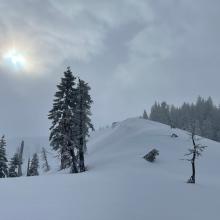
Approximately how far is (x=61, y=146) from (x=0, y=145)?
1851cm

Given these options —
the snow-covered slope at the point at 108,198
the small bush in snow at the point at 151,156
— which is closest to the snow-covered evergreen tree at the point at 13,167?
the small bush in snow at the point at 151,156

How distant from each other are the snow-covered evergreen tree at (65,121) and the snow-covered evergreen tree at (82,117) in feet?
3.98

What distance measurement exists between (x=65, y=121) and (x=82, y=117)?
4473mm

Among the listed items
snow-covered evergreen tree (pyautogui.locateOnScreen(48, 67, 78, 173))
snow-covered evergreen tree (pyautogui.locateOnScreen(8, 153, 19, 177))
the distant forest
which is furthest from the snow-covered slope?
the distant forest

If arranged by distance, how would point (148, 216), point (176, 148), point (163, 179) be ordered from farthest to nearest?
point (176, 148), point (163, 179), point (148, 216)

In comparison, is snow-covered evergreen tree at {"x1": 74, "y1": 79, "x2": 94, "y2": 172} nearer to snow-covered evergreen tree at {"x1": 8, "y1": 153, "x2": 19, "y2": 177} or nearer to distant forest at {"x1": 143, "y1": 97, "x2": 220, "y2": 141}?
snow-covered evergreen tree at {"x1": 8, "y1": 153, "x2": 19, "y2": 177}

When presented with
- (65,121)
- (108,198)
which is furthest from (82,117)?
(108,198)

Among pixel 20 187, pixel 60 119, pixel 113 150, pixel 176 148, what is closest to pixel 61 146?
pixel 60 119

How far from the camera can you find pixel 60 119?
47.0 m

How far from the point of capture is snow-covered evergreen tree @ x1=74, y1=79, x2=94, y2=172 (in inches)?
1900

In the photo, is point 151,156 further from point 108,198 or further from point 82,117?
point 108,198

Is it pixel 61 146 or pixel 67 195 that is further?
pixel 61 146

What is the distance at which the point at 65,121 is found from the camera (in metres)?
46.5

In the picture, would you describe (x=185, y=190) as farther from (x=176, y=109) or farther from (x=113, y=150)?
(x=176, y=109)
